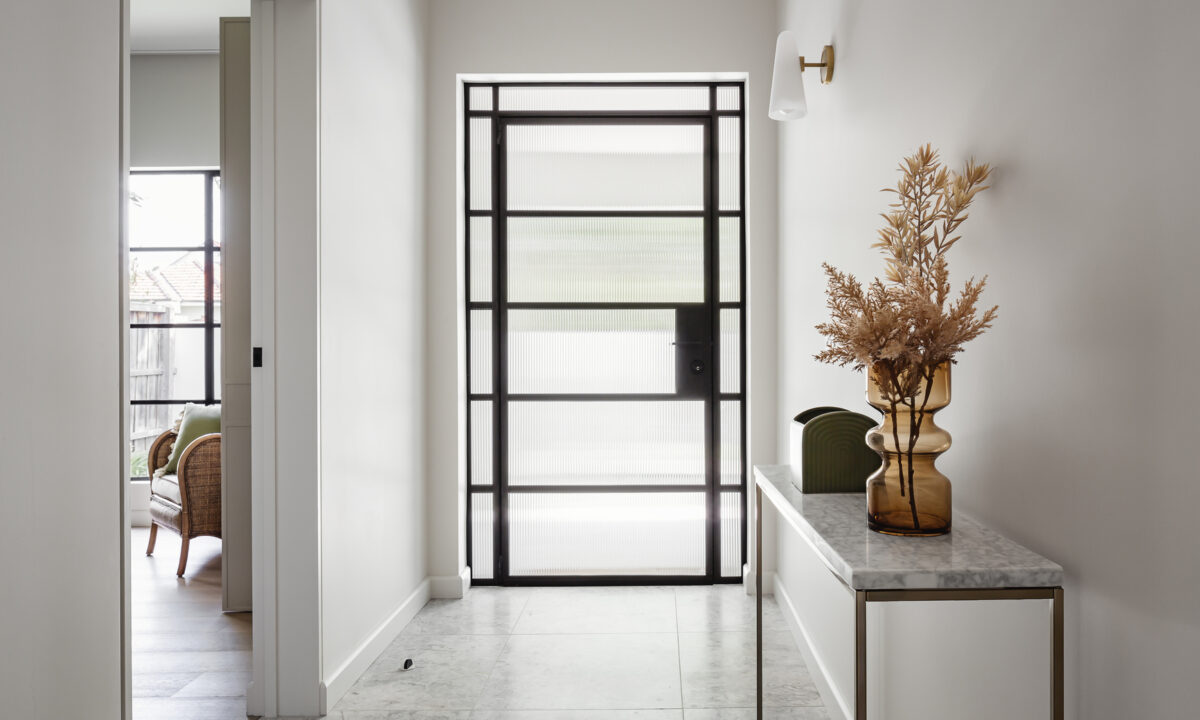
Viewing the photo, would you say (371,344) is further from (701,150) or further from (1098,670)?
(1098,670)

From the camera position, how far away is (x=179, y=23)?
4.12 metres

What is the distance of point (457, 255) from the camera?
3.28 m

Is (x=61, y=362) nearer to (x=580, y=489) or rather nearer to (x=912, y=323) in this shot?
(x=912, y=323)

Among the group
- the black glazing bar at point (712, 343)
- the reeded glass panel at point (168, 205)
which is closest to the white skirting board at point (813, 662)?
the black glazing bar at point (712, 343)

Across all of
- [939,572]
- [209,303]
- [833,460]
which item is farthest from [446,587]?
[209,303]

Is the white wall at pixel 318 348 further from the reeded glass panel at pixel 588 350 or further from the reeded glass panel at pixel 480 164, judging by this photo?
the reeded glass panel at pixel 588 350

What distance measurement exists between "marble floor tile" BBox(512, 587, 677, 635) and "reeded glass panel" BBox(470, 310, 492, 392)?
41.0 inches

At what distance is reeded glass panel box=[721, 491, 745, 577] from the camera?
3354 mm

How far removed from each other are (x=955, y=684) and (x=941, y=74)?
1.21m

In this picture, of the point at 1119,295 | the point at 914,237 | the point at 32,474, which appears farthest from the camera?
the point at 914,237

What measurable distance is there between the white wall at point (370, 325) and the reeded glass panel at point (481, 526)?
1.05ft

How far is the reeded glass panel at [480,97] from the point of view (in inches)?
134

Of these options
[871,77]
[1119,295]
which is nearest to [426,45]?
[871,77]

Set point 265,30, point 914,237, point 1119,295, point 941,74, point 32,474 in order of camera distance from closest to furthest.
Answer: point 1119,295
point 32,474
point 914,237
point 941,74
point 265,30
